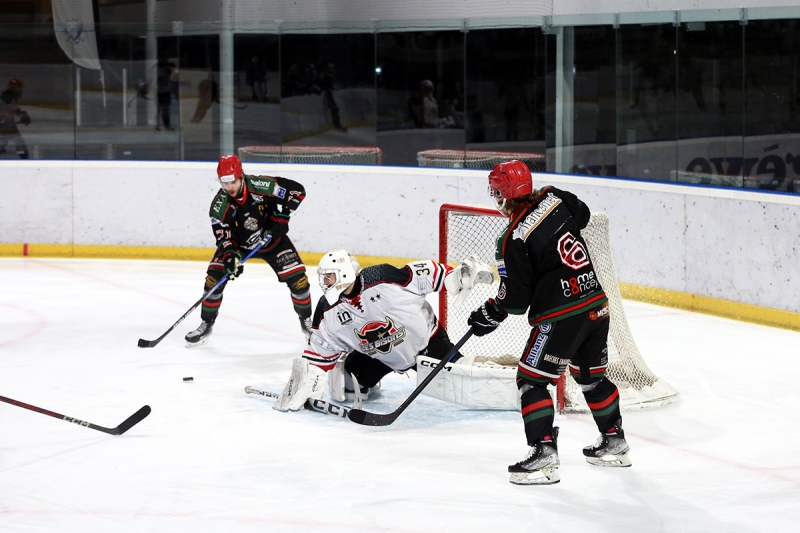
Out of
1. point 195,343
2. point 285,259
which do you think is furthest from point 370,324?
point 195,343

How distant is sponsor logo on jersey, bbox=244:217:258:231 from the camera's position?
5801 mm

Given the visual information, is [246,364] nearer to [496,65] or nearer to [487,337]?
[487,337]

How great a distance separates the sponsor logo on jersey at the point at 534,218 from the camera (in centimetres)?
351

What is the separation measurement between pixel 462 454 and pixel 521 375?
507mm

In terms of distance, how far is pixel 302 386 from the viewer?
4.46 metres

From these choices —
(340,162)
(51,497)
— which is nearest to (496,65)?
(340,162)

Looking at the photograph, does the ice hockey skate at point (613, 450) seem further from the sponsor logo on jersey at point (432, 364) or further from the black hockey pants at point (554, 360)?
the sponsor logo on jersey at point (432, 364)

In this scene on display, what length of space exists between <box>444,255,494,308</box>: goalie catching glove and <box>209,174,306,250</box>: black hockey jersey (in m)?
1.80

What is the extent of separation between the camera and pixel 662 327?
6250 millimetres

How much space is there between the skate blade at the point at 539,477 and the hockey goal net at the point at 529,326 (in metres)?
0.86

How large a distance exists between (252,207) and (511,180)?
96.8 inches

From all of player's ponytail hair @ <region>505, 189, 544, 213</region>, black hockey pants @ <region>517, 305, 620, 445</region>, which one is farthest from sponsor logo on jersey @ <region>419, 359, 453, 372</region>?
player's ponytail hair @ <region>505, 189, 544, 213</region>

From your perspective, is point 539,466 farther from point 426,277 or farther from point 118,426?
point 118,426

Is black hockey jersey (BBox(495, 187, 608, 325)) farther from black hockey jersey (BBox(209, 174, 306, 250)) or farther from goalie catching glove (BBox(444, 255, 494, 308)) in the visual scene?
black hockey jersey (BBox(209, 174, 306, 250))
